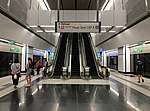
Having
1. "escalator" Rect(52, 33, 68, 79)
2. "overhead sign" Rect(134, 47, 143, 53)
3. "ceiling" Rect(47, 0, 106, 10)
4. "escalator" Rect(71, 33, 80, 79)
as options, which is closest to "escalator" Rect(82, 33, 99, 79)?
"escalator" Rect(71, 33, 80, 79)

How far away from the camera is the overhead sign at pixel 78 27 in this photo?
32.2ft

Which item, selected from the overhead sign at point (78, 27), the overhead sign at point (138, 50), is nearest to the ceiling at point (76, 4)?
the overhead sign at point (138, 50)

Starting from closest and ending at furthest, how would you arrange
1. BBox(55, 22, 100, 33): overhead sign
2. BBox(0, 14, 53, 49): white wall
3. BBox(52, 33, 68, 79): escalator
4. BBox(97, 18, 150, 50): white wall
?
BBox(0, 14, 53, 49): white wall
BBox(55, 22, 100, 33): overhead sign
BBox(97, 18, 150, 50): white wall
BBox(52, 33, 68, 79): escalator

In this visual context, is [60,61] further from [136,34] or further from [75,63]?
[136,34]

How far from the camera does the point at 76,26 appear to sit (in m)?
9.87

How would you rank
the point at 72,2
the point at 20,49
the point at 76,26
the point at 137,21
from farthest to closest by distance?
the point at 72,2 → the point at 20,49 → the point at 137,21 → the point at 76,26

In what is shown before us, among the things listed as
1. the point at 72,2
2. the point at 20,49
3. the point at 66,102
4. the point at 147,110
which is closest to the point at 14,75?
the point at 66,102

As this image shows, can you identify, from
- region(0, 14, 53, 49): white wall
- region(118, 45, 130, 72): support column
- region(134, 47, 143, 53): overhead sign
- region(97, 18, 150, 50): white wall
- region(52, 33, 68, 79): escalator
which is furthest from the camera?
region(118, 45, 130, 72): support column

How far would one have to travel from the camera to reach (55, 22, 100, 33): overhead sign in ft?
32.2

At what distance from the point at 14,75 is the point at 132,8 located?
33.7ft

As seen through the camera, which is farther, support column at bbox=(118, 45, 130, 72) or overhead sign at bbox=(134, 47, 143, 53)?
support column at bbox=(118, 45, 130, 72)

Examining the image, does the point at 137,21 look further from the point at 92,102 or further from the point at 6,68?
the point at 6,68

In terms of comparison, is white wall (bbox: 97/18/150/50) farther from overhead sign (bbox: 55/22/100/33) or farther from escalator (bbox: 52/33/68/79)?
escalator (bbox: 52/33/68/79)

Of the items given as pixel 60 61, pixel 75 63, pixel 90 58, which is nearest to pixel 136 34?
pixel 90 58
